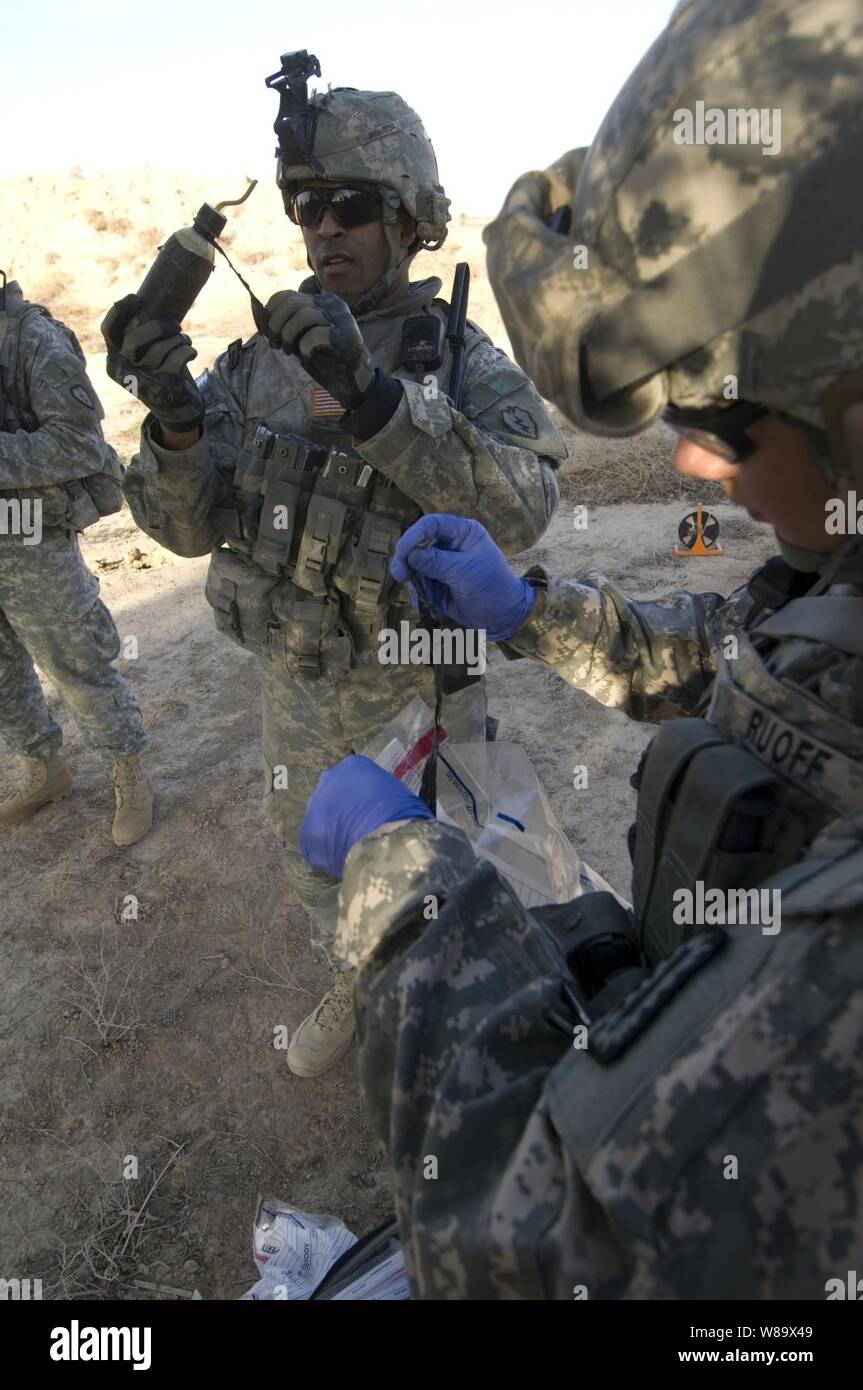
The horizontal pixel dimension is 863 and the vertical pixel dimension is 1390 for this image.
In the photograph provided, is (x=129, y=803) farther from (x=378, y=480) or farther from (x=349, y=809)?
(x=349, y=809)

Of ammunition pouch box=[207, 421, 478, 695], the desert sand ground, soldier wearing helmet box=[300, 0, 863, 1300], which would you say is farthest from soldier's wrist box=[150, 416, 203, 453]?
the desert sand ground

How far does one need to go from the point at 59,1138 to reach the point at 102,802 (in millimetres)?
1746

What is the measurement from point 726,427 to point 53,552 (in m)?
3.15

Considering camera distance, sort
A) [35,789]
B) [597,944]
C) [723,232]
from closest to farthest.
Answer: [723,232] < [597,944] < [35,789]

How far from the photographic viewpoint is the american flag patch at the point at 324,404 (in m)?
2.25

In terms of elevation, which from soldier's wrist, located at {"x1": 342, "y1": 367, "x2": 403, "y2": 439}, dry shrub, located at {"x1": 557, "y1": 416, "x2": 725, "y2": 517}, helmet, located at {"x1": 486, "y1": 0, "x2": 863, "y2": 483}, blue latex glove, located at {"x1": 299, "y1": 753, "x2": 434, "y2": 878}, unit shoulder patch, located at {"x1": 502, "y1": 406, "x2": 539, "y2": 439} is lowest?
blue latex glove, located at {"x1": 299, "y1": 753, "x2": 434, "y2": 878}

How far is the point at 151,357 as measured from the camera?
2037 millimetres

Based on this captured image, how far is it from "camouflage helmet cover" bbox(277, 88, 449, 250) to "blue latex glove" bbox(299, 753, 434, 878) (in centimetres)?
162

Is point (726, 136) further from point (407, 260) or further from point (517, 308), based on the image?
point (407, 260)

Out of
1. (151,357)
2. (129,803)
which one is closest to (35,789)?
(129,803)

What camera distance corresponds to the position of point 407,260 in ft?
7.94

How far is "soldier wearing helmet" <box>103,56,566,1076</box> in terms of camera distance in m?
2.06

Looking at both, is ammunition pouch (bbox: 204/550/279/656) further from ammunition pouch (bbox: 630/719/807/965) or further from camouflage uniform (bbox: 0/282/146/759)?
ammunition pouch (bbox: 630/719/807/965)
